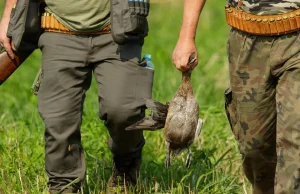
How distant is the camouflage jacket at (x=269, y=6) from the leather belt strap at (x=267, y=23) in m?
0.02

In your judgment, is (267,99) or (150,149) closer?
(267,99)

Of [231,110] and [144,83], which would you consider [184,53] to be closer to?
[231,110]

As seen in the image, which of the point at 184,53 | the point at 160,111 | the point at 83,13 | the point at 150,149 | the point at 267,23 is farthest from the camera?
the point at 150,149

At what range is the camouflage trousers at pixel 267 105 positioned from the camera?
17.7 ft

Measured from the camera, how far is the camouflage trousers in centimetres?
539

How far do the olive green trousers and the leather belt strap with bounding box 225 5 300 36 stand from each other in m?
0.91

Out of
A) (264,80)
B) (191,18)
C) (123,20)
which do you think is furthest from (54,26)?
(264,80)

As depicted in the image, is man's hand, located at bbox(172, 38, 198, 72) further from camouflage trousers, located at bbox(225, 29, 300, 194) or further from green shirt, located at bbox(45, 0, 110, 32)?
green shirt, located at bbox(45, 0, 110, 32)

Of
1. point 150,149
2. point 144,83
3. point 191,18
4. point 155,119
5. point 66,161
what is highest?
point 191,18

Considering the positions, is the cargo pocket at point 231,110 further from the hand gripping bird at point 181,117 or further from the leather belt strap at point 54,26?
the leather belt strap at point 54,26

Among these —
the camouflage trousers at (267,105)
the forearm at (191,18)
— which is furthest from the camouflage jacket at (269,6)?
the forearm at (191,18)

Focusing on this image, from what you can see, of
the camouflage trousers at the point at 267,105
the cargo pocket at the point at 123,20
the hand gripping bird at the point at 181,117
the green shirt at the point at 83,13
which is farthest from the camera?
the green shirt at the point at 83,13

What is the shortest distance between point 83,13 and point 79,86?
47 cm

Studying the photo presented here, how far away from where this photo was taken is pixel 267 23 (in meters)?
5.47
